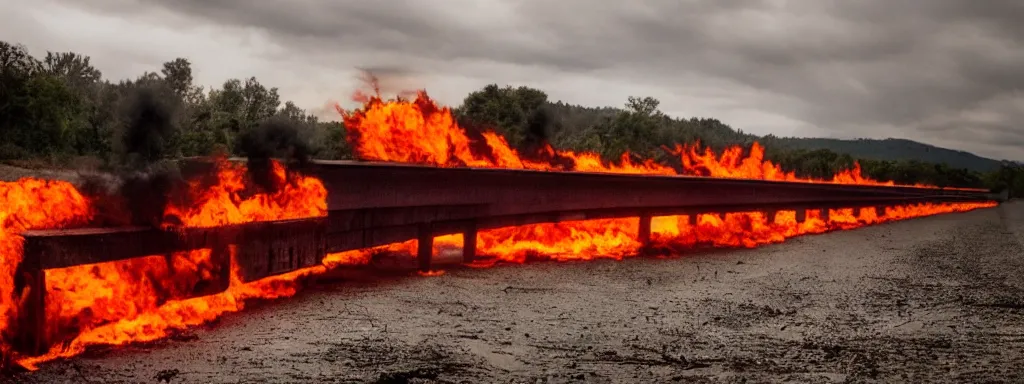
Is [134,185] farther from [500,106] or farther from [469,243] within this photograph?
[500,106]

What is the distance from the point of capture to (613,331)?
6.81m

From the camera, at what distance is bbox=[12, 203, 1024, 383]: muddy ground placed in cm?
533

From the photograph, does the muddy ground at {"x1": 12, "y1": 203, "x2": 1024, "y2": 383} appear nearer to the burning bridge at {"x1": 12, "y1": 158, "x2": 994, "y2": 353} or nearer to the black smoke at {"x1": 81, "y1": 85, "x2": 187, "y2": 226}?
the burning bridge at {"x1": 12, "y1": 158, "x2": 994, "y2": 353}

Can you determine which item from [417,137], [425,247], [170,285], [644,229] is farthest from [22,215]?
[644,229]

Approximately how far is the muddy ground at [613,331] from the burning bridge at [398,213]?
22.9 inches

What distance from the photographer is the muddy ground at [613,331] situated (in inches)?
210

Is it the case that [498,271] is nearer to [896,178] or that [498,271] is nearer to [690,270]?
[690,270]

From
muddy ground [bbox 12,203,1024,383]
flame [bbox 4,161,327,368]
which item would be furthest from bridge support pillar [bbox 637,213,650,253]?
flame [bbox 4,161,327,368]

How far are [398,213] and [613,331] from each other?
4170mm

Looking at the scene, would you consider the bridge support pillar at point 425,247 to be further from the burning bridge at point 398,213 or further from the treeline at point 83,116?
the treeline at point 83,116

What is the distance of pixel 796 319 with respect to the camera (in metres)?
7.48

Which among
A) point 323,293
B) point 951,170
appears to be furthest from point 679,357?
point 951,170

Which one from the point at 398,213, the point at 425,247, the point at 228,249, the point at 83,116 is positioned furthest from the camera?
the point at 83,116

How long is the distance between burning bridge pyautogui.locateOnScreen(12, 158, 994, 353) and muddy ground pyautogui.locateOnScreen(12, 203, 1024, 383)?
1.91ft
